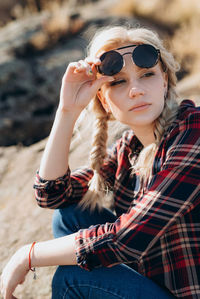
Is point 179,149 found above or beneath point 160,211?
above

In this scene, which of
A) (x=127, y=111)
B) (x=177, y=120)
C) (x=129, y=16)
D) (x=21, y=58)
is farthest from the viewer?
(x=129, y=16)

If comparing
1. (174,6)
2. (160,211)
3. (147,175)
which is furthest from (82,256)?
(174,6)

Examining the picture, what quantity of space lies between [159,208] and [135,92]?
2.01 feet

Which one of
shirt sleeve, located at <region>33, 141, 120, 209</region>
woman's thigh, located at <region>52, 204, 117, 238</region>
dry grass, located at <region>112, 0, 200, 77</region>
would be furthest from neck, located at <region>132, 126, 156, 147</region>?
dry grass, located at <region>112, 0, 200, 77</region>

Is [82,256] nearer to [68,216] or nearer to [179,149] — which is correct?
[68,216]

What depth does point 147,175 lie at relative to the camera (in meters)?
1.75

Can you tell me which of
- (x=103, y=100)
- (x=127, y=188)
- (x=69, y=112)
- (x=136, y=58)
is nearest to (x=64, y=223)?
(x=127, y=188)

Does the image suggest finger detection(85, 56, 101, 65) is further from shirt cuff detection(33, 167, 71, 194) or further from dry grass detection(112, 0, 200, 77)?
dry grass detection(112, 0, 200, 77)

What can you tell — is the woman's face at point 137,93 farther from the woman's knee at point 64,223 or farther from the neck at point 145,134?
the woman's knee at point 64,223

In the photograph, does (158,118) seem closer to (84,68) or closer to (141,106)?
(141,106)

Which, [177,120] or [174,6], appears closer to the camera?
[177,120]

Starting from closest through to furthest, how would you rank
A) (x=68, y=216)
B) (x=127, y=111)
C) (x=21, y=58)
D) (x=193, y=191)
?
(x=193, y=191), (x=127, y=111), (x=68, y=216), (x=21, y=58)

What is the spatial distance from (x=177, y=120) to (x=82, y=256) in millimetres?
822

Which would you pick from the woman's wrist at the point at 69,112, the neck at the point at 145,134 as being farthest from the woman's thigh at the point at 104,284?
the woman's wrist at the point at 69,112
